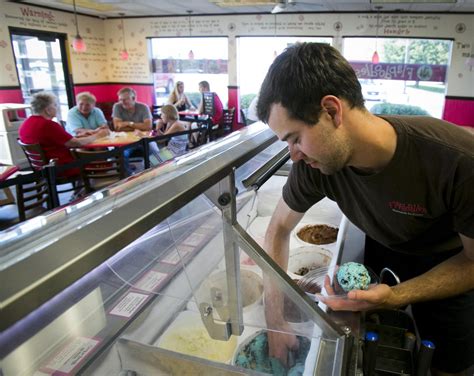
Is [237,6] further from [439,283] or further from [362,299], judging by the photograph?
[362,299]

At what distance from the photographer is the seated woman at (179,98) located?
28.9 ft

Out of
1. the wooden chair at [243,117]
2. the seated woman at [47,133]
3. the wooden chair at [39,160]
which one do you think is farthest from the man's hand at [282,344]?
the wooden chair at [243,117]

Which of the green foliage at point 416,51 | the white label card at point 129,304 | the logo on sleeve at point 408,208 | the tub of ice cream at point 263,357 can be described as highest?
the green foliage at point 416,51

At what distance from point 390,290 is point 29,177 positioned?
9.53ft

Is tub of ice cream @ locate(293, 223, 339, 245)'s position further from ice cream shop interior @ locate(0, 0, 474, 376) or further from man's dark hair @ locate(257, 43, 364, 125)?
man's dark hair @ locate(257, 43, 364, 125)

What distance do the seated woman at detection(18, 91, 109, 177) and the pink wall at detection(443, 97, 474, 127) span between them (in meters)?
7.49

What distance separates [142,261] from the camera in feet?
3.21

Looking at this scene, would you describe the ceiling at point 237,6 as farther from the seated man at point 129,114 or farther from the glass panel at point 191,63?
the seated man at point 129,114

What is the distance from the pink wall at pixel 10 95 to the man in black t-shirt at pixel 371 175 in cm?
777

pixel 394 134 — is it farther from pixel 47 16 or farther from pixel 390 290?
pixel 47 16

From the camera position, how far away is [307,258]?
181 cm

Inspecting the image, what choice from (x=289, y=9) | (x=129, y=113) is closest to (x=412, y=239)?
(x=129, y=113)

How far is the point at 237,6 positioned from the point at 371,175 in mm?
7449

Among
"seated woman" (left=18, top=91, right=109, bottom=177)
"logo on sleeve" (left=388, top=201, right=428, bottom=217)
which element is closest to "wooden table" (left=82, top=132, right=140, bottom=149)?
"seated woman" (left=18, top=91, right=109, bottom=177)
